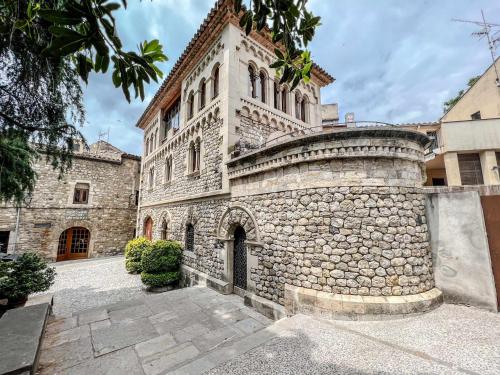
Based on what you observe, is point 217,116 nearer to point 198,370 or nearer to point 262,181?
point 262,181

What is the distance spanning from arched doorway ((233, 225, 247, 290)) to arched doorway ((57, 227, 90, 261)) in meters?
14.4

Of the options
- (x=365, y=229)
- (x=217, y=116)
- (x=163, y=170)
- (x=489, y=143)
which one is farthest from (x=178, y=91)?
(x=489, y=143)

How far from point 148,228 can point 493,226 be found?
16.0m

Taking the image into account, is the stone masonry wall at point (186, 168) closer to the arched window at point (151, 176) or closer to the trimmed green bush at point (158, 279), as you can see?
the arched window at point (151, 176)

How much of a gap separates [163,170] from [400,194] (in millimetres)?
11939

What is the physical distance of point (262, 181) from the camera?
6176 millimetres

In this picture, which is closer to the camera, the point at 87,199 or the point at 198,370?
the point at 198,370

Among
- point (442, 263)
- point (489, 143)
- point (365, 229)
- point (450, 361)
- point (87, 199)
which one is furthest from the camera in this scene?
point (87, 199)

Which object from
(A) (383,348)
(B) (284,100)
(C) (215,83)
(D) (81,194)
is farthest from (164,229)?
(A) (383,348)

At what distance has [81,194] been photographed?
52.4 feet

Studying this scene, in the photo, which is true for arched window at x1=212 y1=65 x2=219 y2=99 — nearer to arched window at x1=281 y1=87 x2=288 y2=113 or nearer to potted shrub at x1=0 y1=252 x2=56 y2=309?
arched window at x1=281 y1=87 x2=288 y2=113

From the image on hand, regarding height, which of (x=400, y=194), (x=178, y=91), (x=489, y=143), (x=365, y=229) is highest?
(x=178, y=91)

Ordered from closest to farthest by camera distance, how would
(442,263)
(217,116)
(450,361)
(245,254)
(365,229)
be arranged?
(450,361)
(365,229)
(442,263)
(245,254)
(217,116)

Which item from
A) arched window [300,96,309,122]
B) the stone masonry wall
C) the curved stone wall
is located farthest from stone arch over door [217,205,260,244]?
arched window [300,96,309,122]
